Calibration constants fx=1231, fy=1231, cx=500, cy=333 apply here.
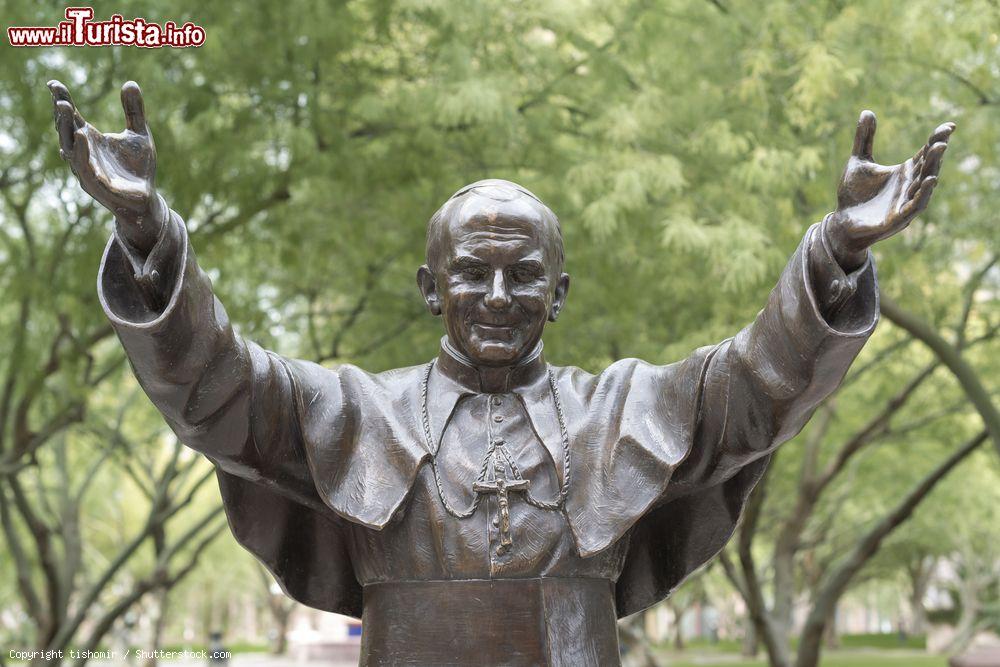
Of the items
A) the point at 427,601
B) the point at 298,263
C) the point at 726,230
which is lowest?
the point at 427,601

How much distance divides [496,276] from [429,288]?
0.31 metres

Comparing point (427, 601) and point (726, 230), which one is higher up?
point (726, 230)

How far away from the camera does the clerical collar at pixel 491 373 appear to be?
3.38 metres

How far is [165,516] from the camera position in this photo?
42.9ft

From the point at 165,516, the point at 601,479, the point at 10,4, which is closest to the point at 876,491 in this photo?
the point at 165,516

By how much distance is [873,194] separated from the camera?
9.32ft

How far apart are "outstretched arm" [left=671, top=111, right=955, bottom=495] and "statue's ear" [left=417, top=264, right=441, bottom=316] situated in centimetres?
79

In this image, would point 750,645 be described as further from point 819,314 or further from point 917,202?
point 917,202

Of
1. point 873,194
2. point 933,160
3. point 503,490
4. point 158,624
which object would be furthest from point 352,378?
point 158,624

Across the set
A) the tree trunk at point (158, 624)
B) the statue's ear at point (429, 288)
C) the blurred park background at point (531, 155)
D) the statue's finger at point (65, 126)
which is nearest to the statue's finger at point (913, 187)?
the statue's ear at point (429, 288)

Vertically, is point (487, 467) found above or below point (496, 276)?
below

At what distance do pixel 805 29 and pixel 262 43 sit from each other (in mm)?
3852

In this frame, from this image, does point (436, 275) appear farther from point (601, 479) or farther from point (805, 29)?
point (805, 29)

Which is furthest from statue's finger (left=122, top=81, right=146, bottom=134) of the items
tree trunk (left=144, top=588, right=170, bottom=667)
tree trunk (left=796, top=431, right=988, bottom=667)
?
tree trunk (left=144, top=588, right=170, bottom=667)
